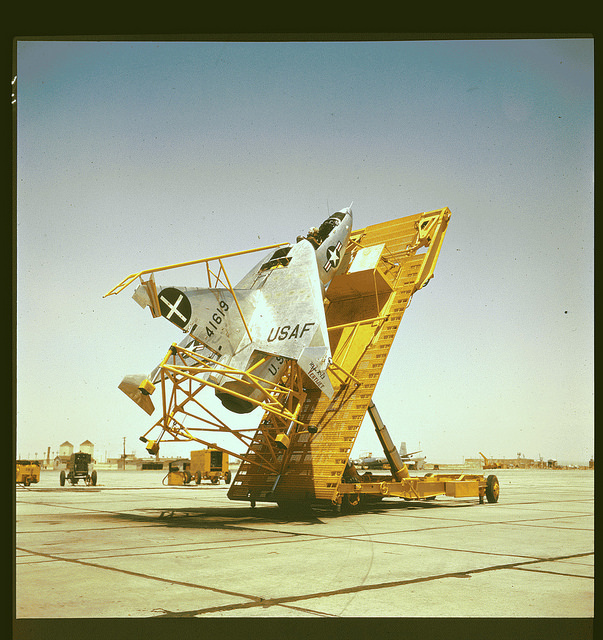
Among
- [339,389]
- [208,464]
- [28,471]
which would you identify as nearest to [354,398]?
[339,389]

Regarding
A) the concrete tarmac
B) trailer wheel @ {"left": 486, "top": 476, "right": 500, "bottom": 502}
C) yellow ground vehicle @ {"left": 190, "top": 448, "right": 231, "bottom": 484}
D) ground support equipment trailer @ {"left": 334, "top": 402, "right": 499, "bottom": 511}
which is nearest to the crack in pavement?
the concrete tarmac

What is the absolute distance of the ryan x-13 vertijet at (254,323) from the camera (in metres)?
14.9

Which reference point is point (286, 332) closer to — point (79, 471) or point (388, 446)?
point (388, 446)

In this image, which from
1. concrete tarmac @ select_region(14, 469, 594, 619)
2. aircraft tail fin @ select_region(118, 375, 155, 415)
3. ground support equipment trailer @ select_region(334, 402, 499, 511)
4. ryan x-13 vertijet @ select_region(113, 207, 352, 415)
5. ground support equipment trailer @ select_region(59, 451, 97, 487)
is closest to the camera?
concrete tarmac @ select_region(14, 469, 594, 619)

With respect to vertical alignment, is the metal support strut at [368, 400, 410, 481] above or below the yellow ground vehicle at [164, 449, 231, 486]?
above

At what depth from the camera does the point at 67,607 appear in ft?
25.2

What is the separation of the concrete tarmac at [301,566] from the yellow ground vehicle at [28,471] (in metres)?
14.6

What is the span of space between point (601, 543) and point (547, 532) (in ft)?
20.0

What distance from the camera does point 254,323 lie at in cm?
1675

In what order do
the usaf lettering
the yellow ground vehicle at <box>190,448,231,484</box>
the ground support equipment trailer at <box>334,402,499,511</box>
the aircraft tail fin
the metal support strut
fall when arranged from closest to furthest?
the aircraft tail fin → the usaf lettering → the ground support equipment trailer at <box>334,402,499,511</box> → the metal support strut → the yellow ground vehicle at <box>190,448,231,484</box>

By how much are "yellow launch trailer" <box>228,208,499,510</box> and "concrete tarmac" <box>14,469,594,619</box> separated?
0.92 meters

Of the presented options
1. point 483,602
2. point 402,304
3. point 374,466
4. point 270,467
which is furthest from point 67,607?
point 374,466

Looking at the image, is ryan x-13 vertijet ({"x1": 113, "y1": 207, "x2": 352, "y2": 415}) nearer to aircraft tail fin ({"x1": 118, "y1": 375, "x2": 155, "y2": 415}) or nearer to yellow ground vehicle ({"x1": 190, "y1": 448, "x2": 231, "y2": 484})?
aircraft tail fin ({"x1": 118, "y1": 375, "x2": 155, "y2": 415})

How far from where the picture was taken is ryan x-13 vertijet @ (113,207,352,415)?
14891 mm
